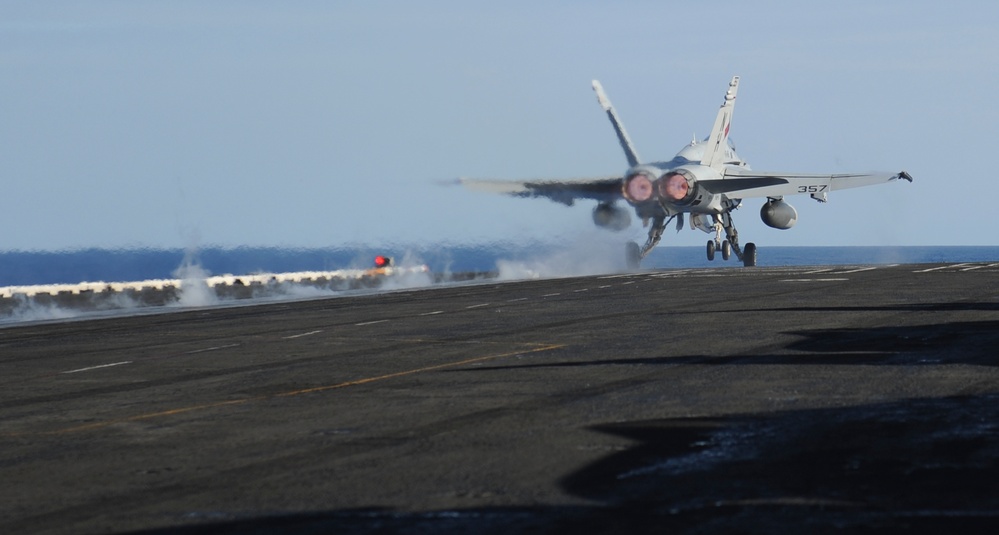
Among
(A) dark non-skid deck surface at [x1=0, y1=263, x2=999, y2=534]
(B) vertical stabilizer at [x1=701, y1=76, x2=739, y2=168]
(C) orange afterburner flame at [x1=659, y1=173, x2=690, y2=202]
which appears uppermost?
(B) vertical stabilizer at [x1=701, y1=76, x2=739, y2=168]

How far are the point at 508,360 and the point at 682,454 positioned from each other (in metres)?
9.47

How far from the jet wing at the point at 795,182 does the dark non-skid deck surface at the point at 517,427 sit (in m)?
30.6

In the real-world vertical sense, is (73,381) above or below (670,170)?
below

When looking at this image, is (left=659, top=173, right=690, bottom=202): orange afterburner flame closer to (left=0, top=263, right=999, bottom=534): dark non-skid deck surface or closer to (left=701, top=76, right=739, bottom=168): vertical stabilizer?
(left=701, top=76, right=739, bottom=168): vertical stabilizer

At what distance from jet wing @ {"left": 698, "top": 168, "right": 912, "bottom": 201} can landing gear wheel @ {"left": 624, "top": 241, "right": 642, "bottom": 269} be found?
5.96 m

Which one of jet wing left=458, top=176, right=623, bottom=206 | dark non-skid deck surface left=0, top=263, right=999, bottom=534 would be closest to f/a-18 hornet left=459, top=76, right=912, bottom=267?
jet wing left=458, top=176, right=623, bottom=206

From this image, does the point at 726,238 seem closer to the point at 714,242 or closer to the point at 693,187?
the point at 714,242

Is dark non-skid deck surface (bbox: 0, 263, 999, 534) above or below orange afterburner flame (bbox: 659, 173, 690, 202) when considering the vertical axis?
below

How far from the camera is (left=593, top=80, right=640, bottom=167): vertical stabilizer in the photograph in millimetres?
58719

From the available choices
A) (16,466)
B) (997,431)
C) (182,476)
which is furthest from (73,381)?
(997,431)

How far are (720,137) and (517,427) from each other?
48788 mm

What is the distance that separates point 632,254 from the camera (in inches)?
2532

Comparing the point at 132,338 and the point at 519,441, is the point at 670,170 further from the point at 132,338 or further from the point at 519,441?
the point at 519,441

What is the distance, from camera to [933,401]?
1443 centimetres
